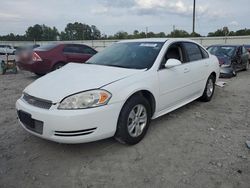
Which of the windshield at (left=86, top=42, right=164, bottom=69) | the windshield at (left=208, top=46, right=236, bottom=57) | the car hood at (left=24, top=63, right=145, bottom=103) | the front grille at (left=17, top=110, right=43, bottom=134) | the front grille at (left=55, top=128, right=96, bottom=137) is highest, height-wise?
the windshield at (left=208, top=46, right=236, bottom=57)

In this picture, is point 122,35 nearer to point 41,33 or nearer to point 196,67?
point 41,33

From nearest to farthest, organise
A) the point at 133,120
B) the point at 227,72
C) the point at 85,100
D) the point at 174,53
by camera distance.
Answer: the point at 85,100 → the point at 133,120 → the point at 174,53 → the point at 227,72

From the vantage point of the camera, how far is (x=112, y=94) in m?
2.86

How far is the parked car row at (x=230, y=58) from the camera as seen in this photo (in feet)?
31.1

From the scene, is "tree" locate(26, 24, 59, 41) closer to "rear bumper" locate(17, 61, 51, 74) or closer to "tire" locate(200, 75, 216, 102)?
"rear bumper" locate(17, 61, 51, 74)

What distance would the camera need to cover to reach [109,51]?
444 cm

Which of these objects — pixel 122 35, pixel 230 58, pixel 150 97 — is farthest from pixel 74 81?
pixel 122 35

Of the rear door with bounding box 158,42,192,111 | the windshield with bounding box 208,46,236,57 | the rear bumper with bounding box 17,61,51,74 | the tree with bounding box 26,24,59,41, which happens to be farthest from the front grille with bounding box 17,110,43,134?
the tree with bounding box 26,24,59,41

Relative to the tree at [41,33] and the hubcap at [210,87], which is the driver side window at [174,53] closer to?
the hubcap at [210,87]

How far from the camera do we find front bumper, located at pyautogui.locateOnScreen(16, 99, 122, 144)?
266 cm

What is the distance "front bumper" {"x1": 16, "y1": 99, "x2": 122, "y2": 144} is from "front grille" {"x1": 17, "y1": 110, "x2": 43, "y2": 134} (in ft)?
0.11

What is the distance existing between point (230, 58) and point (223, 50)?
30.2 inches

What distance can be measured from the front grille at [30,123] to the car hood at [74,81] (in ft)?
0.94

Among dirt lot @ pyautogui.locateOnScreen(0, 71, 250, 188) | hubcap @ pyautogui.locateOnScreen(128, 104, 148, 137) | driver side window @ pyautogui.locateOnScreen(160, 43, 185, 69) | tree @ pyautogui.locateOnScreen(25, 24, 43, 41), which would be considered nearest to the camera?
dirt lot @ pyautogui.locateOnScreen(0, 71, 250, 188)
